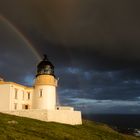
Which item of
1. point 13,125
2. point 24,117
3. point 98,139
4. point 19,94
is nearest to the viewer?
point 13,125

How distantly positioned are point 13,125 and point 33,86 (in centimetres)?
2443

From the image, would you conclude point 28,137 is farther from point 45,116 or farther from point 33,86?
point 33,86

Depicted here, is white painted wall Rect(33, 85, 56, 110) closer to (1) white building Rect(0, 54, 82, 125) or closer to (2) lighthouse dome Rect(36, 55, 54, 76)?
(1) white building Rect(0, 54, 82, 125)

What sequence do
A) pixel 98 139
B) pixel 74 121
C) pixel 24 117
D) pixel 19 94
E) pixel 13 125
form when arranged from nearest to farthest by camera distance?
pixel 13 125 < pixel 98 139 < pixel 24 117 < pixel 74 121 < pixel 19 94

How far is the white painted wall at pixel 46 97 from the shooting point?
205 ft

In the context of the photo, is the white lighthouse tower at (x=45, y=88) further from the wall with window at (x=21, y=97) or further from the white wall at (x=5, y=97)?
the white wall at (x=5, y=97)

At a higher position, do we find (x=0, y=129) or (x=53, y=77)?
(x=53, y=77)

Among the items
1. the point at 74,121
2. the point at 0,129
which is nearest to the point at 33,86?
the point at 74,121

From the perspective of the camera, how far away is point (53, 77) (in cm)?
6450

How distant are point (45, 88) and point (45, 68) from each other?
165 inches

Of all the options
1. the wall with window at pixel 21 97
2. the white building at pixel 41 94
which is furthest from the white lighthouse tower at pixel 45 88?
the wall with window at pixel 21 97

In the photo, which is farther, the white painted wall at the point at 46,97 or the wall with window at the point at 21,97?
the wall with window at the point at 21,97

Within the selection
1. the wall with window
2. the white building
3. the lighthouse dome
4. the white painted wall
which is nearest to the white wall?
the white building

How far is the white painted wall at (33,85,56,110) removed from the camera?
62594 millimetres
